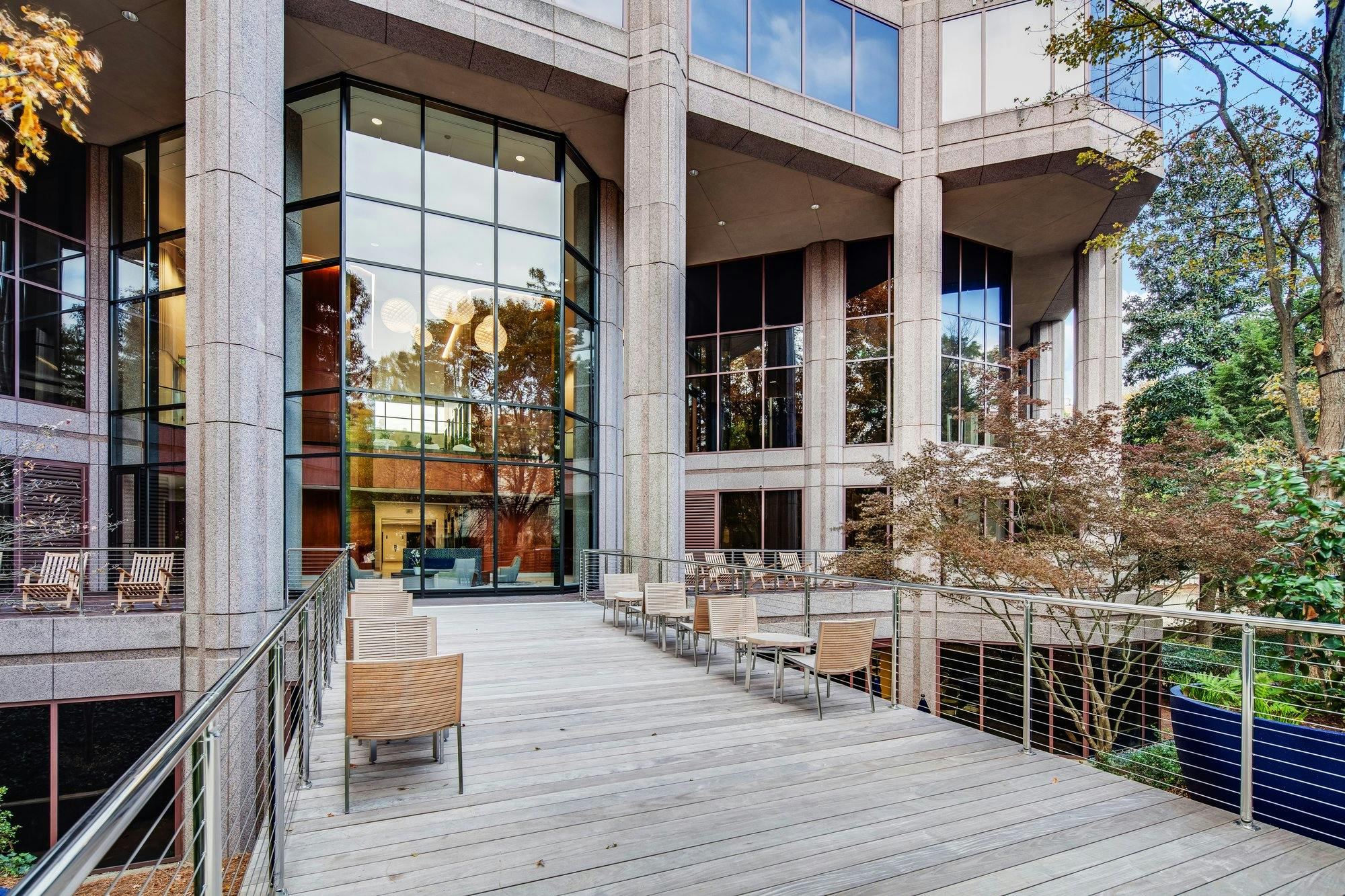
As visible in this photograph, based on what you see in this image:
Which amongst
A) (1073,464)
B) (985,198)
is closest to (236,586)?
(1073,464)

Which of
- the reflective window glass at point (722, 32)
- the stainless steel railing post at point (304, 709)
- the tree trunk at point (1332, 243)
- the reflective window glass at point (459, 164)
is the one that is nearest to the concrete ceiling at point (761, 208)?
the reflective window glass at point (722, 32)

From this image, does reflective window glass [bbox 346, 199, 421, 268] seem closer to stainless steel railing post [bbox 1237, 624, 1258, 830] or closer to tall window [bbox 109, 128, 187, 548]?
tall window [bbox 109, 128, 187, 548]

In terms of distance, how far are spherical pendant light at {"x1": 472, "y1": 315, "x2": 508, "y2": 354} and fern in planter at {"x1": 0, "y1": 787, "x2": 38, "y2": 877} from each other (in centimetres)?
1001

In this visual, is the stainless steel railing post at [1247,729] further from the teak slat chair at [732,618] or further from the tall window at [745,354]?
the tall window at [745,354]

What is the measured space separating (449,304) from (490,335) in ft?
3.45

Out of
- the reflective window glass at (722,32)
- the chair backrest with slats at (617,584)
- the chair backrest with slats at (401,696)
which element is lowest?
the chair backrest with slats at (617,584)

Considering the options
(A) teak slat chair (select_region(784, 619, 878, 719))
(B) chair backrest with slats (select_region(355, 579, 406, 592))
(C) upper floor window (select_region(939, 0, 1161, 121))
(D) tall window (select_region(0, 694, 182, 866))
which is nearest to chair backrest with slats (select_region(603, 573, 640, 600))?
(B) chair backrest with slats (select_region(355, 579, 406, 592))

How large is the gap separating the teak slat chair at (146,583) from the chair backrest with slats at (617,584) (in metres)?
6.68

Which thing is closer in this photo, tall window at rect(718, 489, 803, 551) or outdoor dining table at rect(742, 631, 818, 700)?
outdoor dining table at rect(742, 631, 818, 700)

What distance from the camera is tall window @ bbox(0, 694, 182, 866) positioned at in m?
9.76

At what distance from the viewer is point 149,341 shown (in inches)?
612

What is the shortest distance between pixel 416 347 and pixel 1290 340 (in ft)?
46.2

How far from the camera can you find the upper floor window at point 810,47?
52.4 feet

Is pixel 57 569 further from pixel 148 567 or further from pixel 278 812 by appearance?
pixel 278 812
